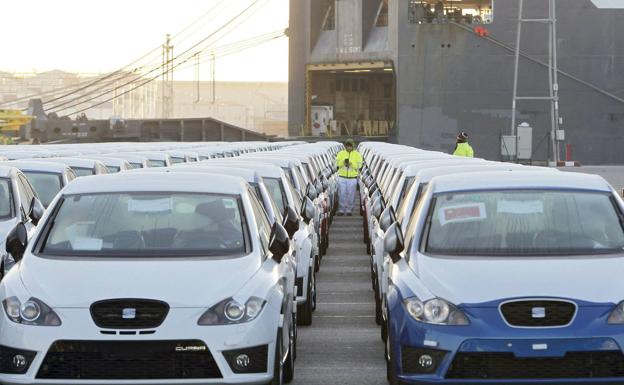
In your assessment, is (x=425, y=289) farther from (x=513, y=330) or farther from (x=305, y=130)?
(x=305, y=130)

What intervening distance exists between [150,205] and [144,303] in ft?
5.42

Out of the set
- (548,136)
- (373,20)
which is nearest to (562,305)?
(548,136)

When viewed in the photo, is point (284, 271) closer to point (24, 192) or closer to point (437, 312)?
point (437, 312)

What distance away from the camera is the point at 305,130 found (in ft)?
297

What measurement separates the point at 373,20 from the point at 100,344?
259ft

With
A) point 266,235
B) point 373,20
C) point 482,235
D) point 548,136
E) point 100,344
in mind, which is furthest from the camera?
point 373,20

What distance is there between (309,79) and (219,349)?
81.7m

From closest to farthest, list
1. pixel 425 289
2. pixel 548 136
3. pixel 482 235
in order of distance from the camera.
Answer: pixel 425 289, pixel 482 235, pixel 548 136

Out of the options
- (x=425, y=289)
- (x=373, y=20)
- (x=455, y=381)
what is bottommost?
(x=455, y=381)

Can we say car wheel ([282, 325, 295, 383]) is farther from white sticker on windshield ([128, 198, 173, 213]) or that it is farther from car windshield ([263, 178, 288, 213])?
car windshield ([263, 178, 288, 213])

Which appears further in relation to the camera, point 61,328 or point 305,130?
point 305,130

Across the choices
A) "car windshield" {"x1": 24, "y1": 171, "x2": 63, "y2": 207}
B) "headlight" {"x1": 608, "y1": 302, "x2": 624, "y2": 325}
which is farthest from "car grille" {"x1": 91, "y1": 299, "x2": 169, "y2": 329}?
"car windshield" {"x1": 24, "y1": 171, "x2": 63, "y2": 207}

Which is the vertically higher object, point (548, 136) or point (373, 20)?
point (373, 20)

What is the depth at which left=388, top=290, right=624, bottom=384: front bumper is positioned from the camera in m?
7.71
